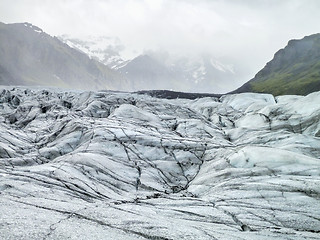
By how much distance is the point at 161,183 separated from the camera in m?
26.1

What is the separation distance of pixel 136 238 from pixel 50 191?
352 inches

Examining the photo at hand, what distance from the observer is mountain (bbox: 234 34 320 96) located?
416 ft

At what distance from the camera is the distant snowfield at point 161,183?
40.4ft

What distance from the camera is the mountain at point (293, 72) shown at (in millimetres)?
126919

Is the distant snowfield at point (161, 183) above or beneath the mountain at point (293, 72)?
beneath

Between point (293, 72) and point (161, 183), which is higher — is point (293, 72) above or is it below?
above

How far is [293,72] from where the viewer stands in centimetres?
15850

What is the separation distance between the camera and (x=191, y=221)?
1459 centimetres

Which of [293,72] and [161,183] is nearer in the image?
[161,183]

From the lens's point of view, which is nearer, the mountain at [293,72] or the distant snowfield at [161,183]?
the distant snowfield at [161,183]

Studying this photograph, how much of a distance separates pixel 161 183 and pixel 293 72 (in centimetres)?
15651

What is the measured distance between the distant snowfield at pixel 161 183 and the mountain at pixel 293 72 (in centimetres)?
8659

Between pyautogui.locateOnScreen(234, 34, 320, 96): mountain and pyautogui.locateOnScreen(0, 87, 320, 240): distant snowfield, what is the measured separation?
86.6 meters

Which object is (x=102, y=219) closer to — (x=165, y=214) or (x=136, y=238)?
(x=136, y=238)
